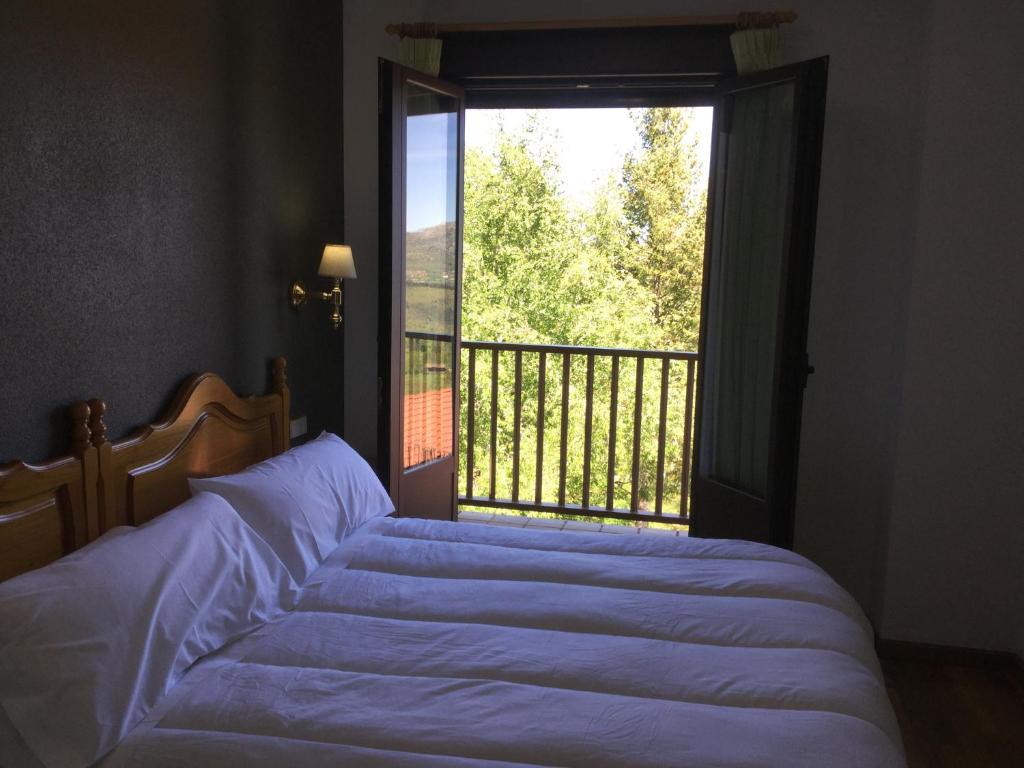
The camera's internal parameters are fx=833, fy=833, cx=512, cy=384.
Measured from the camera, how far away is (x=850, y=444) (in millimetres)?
3619

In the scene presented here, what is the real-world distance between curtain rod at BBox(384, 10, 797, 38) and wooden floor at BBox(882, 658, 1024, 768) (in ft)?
8.60

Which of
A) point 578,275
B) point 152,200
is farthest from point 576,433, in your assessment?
point 152,200

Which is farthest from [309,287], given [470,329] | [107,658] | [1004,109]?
[470,329]

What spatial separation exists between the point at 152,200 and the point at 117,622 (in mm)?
1236

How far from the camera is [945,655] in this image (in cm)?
325

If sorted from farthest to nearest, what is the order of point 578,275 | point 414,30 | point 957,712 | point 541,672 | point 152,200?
point 578,275
point 414,30
point 957,712
point 152,200
point 541,672

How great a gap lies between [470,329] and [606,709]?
21.2 ft

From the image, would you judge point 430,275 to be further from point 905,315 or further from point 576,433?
point 576,433

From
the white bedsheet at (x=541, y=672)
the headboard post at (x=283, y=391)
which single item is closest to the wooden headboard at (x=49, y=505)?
the white bedsheet at (x=541, y=672)

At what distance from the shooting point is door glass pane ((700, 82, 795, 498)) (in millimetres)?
3375

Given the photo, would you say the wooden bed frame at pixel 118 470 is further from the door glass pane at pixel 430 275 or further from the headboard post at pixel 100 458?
the door glass pane at pixel 430 275

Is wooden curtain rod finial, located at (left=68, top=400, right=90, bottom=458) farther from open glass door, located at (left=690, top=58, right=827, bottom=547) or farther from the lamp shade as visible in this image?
open glass door, located at (left=690, top=58, right=827, bottom=547)

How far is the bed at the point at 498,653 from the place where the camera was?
1494 millimetres

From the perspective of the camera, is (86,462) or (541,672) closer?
(541,672)
